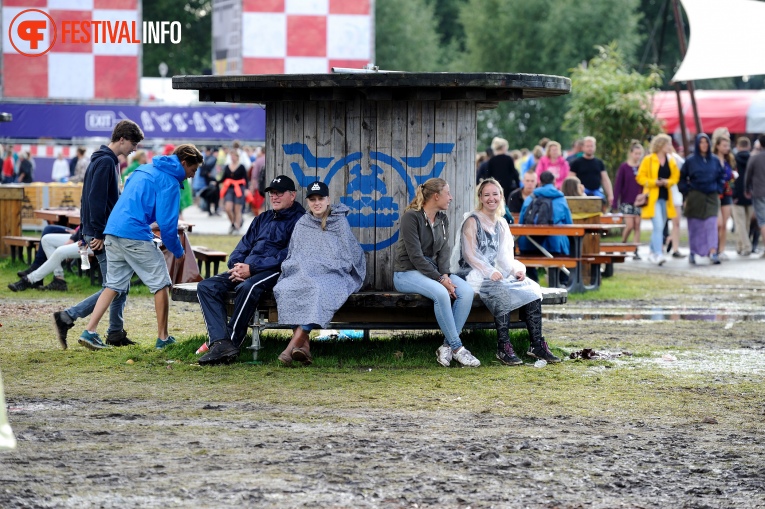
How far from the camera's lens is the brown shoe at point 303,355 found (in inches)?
367

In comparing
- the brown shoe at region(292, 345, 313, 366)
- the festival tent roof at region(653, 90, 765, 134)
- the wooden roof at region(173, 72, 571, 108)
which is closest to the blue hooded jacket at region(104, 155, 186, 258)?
the wooden roof at region(173, 72, 571, 108)

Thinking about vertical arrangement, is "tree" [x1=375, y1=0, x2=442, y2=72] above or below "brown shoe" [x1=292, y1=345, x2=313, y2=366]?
above

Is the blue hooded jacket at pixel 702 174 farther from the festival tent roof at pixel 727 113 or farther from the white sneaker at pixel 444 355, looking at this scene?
the festival tent roof at pixel 727 113

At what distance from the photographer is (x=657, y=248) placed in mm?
19922

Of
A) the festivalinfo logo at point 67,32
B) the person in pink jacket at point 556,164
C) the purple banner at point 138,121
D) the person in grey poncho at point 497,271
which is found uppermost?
the festivalinfo logo at point 67,32

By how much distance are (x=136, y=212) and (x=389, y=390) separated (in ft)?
9.27

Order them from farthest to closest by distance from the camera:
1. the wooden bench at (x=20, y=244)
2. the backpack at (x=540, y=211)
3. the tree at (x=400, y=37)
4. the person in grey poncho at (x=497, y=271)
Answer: the tree at (x=400, y=37) < the wooden bench at (x=20, y=244) < the backpack at (x=540, y=211) < the person in grey poncho at (x=497, y=271)

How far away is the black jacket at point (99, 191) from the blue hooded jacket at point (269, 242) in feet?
4.61

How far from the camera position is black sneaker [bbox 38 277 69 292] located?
48.9 ft

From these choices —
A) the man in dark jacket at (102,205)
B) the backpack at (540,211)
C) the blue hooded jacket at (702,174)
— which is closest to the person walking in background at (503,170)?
the blue hooded jacket at (702,174)

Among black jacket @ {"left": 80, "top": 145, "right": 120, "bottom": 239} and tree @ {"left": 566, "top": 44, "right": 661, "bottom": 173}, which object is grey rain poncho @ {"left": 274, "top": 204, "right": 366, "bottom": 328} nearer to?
black jacket @ {"left": 80, "top": 145, "right": 120, "bottom": 239}

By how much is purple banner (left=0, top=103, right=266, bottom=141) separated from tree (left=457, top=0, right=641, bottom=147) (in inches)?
931

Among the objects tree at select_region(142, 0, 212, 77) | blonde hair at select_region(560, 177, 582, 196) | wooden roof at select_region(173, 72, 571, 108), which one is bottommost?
blonde hair at select_region(560, 177, 582, 196)

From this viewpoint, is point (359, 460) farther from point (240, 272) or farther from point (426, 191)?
point (426, 191)
